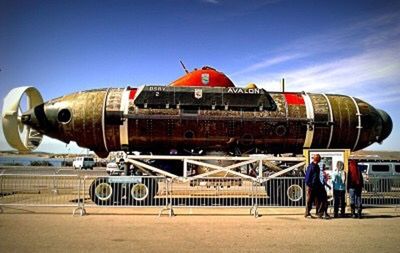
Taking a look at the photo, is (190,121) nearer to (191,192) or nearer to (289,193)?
(191,192)

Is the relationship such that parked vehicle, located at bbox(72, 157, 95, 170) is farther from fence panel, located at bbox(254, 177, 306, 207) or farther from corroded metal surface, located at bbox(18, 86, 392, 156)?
fence panel, located at bbox(254, 177, 306, 207)

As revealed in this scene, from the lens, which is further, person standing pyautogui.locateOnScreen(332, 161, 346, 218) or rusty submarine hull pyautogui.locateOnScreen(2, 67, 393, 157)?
rusty submarine hull pyautogui.locateOnScreen(2, 67, 393, 157)

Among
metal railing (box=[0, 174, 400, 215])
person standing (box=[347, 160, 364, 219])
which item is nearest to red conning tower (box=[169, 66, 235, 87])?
metal railing (box=[0, 174, 400, 215])

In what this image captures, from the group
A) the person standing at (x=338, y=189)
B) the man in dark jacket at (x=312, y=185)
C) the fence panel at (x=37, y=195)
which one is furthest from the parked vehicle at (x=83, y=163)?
the person standing at (x=338, y=189)

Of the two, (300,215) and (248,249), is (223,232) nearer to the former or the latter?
(248,249)

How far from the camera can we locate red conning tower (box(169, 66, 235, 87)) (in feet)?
49.9

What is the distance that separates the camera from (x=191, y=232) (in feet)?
26.8

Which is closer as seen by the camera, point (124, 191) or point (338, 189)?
point (338, 189)

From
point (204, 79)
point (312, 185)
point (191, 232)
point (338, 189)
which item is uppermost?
point (204, 79)

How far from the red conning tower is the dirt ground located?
5.96 m

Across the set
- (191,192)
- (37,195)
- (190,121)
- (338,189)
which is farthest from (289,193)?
(37,195)

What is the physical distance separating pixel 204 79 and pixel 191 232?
27.6ft

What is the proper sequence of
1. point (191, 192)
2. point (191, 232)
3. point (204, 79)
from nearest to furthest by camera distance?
point (191, 232)
point (191, 192)
point (204, 79)

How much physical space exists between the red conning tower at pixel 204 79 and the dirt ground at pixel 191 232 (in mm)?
5961
